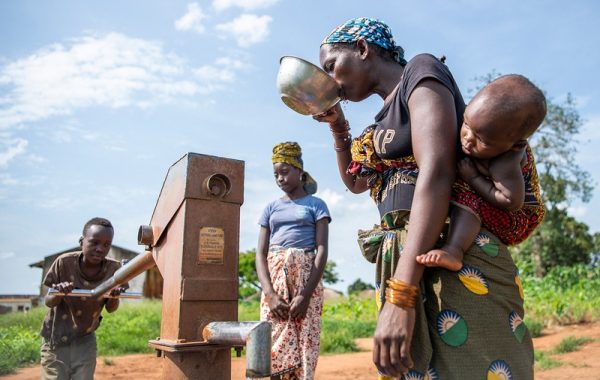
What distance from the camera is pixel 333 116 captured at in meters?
2.08

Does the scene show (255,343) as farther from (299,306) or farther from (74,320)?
(74,320)

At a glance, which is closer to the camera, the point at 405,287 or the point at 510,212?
the point at 405,287

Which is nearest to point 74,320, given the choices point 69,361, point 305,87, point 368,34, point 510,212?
point 69,361

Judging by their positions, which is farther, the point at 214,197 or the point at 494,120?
the point at 214,197

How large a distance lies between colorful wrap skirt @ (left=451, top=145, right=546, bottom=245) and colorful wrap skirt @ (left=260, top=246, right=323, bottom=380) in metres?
2.35

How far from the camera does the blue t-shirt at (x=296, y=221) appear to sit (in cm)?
392

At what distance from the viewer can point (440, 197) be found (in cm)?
141

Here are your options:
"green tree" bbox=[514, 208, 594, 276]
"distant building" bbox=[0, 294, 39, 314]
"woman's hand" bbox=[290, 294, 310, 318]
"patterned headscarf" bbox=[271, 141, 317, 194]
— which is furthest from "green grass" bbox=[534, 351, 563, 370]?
"distant building" bbox=[0, 294, 39, 314]

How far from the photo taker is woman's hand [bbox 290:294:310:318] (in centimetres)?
369

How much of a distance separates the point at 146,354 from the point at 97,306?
170 inches

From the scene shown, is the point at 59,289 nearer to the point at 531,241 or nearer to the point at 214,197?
the point at 214,197

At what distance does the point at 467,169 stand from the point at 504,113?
0.63 ft

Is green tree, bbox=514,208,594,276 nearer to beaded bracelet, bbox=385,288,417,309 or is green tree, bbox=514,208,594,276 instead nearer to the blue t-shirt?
the blue t-shirt

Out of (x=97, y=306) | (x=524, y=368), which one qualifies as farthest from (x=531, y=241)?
(x=524, y=368)
